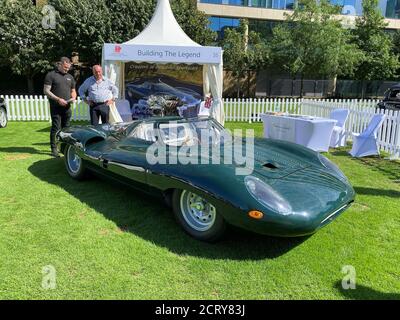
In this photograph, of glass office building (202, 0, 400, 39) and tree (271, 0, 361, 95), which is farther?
glass office building (202, 0, 400, 39)

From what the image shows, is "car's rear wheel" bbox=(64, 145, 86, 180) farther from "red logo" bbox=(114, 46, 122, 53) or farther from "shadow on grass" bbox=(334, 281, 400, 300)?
"red logo" bbox=(114, 46, 122, 53)

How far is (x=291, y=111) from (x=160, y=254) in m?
11.0

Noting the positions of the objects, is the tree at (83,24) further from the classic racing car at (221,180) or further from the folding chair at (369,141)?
the classic racing car at (221,180)

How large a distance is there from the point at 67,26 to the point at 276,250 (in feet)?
62.4

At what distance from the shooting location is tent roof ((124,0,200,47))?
10609mm

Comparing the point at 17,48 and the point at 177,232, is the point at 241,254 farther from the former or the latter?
the point at 17,48

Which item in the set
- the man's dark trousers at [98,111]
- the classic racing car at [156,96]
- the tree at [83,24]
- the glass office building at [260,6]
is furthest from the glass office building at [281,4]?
the man's dark trousers at [98,111]

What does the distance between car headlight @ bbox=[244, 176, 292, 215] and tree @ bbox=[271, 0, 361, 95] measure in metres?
19.7

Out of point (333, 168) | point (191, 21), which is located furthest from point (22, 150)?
point (191, 21)

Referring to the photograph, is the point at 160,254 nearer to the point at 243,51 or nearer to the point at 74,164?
the point at 74,164

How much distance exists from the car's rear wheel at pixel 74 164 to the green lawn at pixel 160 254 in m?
0.35

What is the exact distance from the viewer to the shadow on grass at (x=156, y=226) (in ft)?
10.8

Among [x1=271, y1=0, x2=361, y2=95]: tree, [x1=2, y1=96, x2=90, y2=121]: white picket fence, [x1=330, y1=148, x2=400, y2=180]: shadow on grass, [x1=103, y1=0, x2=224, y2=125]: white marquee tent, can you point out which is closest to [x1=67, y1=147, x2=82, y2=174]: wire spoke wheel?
[x1=103, y1=0, x2=224, y2=125]: white marquee tent
